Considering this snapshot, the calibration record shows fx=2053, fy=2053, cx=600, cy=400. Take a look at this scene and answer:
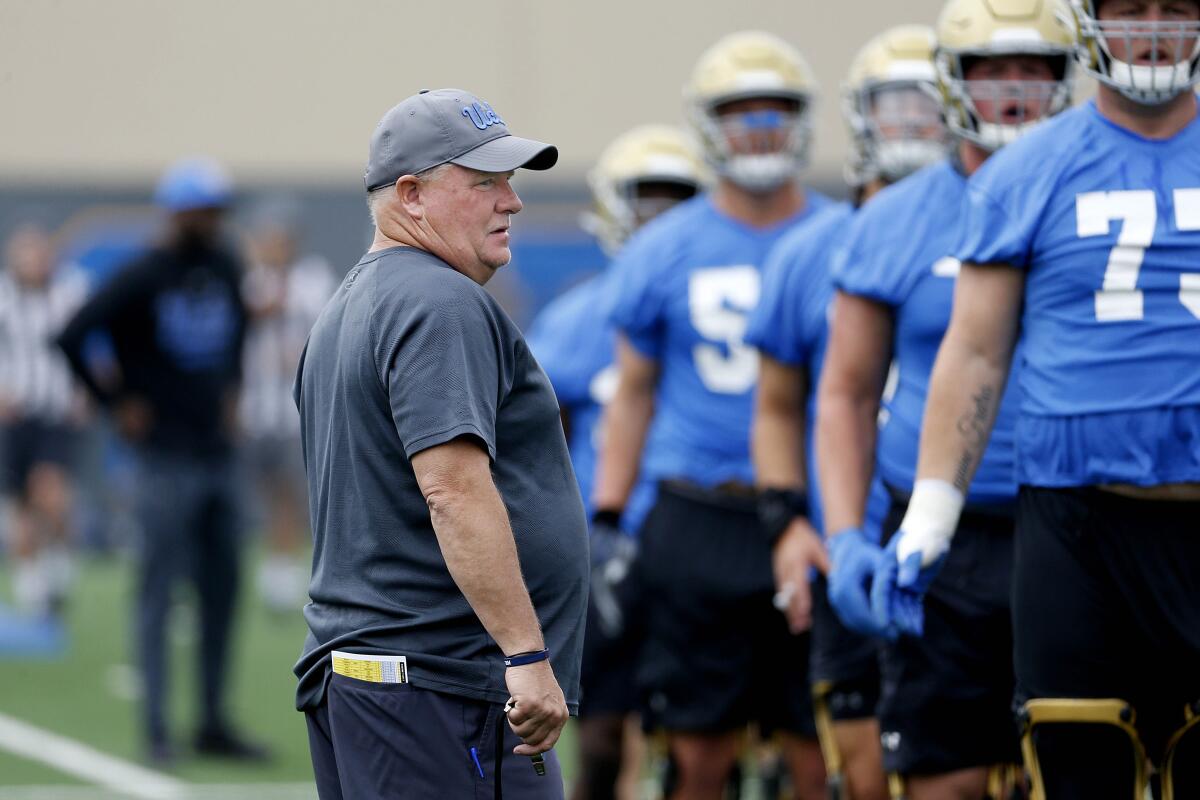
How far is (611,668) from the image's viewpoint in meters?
6.61

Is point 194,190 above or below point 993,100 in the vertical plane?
below

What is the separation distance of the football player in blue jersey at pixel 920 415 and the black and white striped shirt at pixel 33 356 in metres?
9.16

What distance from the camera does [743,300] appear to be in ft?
19.7

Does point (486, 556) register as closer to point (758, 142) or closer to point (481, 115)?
point (481, 115)

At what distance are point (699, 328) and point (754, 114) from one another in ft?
2.30

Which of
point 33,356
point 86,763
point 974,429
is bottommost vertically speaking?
point 86,763

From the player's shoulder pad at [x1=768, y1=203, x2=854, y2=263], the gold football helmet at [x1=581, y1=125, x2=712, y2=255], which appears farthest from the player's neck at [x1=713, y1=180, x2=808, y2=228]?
the gold football helmet at [x1=581, y1=125, x2=712, y2=255]

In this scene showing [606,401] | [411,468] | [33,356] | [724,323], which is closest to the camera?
[411,468]

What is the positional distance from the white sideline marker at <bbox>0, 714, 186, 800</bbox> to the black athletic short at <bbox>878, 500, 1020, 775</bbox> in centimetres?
391

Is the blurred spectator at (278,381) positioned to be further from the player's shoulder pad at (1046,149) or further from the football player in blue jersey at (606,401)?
the player's shoulder pad at (1046,149)

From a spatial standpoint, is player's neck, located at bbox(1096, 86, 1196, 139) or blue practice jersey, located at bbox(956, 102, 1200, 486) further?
player's neck, located at bbox(1096, 86, 1196, 139)

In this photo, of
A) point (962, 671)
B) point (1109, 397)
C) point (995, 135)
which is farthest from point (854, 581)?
point (995, 135)

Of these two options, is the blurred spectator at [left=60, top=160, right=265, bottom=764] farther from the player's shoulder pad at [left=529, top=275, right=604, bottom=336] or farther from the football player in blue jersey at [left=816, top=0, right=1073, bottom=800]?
the football player in blue jersey at [left=816, top=0, right=1073, bottom=800]

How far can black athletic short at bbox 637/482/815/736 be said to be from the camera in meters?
5.80
